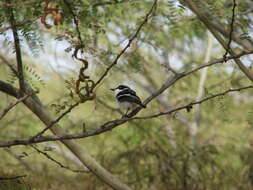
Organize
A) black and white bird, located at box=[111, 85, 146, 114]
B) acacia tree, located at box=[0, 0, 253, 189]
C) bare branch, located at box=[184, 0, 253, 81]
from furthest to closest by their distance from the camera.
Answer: black and white bird, located at box=[111, 85, 146, 114] < bare branch, located at box=[184, 0, 253, 81] < acacia tree, located at box=[0, 0, 253, 189]

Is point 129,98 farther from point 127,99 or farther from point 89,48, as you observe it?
point 89,48

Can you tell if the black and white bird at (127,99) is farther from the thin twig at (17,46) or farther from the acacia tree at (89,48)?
the thin twig at (17,46)

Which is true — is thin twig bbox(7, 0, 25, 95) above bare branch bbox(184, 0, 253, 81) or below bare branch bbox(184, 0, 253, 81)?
below

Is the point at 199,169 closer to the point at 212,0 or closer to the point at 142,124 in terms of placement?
the point at 142,124

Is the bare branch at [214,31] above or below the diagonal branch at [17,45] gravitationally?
above

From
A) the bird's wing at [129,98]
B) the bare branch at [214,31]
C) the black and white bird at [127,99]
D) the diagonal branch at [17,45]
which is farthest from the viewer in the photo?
the black and white bird at [127,99]

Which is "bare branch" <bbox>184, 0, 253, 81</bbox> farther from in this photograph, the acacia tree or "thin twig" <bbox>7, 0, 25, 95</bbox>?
"thin twig" <bbox>7, 0, 25, 95</bbox>

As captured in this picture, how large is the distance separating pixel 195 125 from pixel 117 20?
249cm

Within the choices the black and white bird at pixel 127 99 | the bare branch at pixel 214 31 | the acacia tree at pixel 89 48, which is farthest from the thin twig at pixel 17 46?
the black and white bird at pixel 127 99

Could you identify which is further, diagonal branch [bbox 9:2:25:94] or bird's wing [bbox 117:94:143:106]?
bird's wing [bbox 117:94:143:106]

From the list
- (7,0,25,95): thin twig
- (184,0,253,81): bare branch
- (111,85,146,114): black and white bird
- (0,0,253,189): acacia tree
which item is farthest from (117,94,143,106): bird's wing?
(7,0,25,95): thin twig

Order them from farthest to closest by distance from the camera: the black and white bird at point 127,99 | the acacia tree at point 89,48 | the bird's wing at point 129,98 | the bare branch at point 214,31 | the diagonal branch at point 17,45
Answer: the black and white bird at point 127,99, the bird's wing at point 129,98, the bare branch at point 214,31, the diagonal branch at point 17,45, the acacia tree at point 89,48

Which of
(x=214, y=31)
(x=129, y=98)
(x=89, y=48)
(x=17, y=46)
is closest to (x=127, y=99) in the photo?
(x=129, y=98)

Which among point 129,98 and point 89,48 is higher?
point 129,98
